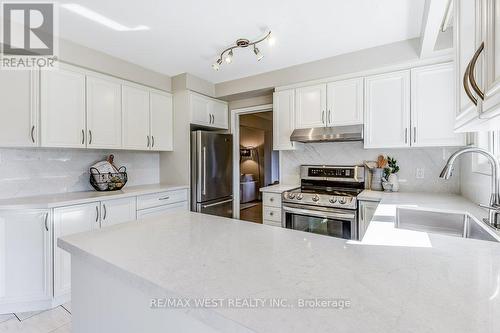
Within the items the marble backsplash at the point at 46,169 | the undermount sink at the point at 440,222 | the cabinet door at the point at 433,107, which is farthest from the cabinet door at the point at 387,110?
the marble backsplash at the point at 46,169

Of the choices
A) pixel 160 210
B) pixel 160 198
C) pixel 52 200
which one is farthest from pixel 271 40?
pixel 52 200

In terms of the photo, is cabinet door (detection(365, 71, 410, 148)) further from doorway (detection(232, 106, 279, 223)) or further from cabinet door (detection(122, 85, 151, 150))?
doorway (detection(232, 106, 279, 223))

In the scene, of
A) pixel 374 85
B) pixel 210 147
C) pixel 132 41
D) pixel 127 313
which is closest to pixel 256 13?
pixel 132 41

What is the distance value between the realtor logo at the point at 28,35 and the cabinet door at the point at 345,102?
2655 millimetres

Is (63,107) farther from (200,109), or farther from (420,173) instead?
(420,173)

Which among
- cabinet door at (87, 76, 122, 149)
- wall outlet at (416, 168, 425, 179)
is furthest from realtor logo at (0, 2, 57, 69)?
wall outlet at (416, 168, 425, 179)

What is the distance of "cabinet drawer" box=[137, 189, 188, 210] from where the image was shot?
9.28 feet

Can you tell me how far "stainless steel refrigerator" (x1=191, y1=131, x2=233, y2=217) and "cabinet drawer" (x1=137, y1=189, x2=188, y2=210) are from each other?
0.54 feet

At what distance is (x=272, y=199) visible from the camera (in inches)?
115

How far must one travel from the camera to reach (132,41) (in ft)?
7.96

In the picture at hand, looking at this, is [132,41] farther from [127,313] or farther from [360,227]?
[360,227]

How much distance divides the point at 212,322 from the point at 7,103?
8.75 ft

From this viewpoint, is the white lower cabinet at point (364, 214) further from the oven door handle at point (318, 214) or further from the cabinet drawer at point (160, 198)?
the cabinet drawer at point (160, 198)

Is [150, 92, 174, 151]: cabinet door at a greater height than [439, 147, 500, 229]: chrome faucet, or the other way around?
[150, 92, 174, 151]: cabinet door
